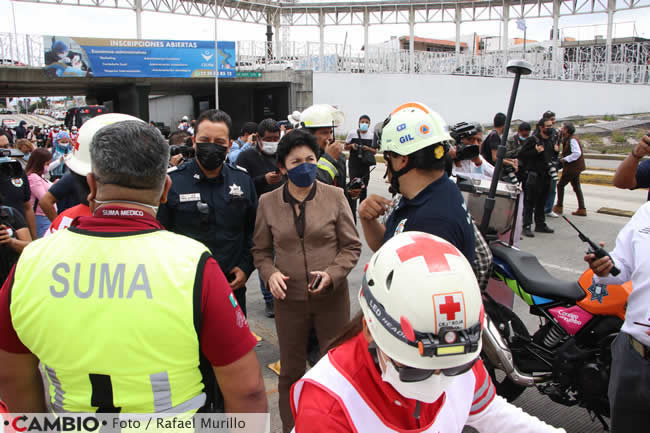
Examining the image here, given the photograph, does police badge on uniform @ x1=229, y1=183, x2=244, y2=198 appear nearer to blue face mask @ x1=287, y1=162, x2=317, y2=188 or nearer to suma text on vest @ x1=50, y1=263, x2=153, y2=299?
blue face mask @ x1=287, y1=162, x2=317, y2=188

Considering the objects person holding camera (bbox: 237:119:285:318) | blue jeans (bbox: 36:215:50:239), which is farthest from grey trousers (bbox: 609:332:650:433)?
blue jeans (bbox: 36:215:50:239)

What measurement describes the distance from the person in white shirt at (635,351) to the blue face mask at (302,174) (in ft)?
6.07

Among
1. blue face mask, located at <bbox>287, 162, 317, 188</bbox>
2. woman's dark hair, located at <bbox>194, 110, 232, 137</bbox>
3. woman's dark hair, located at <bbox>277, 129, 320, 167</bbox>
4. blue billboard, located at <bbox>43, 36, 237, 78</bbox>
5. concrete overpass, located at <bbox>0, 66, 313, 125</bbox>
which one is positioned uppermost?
blue billboard, located at <bbox>43, 36, 237, 78</bbox>

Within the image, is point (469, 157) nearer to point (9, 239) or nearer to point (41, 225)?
point (9, 239)

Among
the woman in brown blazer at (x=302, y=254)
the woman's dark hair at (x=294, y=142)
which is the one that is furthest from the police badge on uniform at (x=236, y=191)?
the woman's dark hair at (x=294, y=142)

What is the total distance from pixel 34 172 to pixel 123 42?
22040mm

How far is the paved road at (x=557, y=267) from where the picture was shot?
11.5ft

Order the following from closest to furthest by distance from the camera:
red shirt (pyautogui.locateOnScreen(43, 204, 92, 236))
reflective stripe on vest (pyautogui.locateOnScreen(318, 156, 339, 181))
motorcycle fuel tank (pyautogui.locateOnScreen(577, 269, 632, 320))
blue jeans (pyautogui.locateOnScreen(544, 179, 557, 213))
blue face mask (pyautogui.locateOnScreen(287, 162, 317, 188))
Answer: red shirt (pyautogui.locateOnScreen(43, 204, 92, 236)) < motorcycle fuel tank (pyautogui.locateOnScreen(577, 269, 632, 320)) < blue face mask (pyautogui.locateOnScreen(287, 162, 317, 188)) < reflective stripe on vest (pyautogui.locateOnScreen(318, 156, 339, 181)) < blue jeans (pyautogui.locateOnScreen(544, 179, 557, 213))

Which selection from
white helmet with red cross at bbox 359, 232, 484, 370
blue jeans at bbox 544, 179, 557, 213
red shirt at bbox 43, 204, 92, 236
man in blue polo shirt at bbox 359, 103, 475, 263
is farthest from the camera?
blue jeans at bbox 544, 179, 557, 213

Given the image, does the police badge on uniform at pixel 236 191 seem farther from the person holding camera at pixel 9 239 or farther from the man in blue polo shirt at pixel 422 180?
the person holding camera at pixel 9 239

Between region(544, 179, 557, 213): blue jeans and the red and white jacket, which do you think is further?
region(544, 179, 557, 213): blue jeans

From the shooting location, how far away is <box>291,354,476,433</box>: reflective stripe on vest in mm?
1350

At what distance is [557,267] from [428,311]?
20.2ft

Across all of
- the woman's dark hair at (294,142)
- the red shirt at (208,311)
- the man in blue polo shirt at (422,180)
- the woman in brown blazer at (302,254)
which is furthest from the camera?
the woman's dark hair at (294,142)
